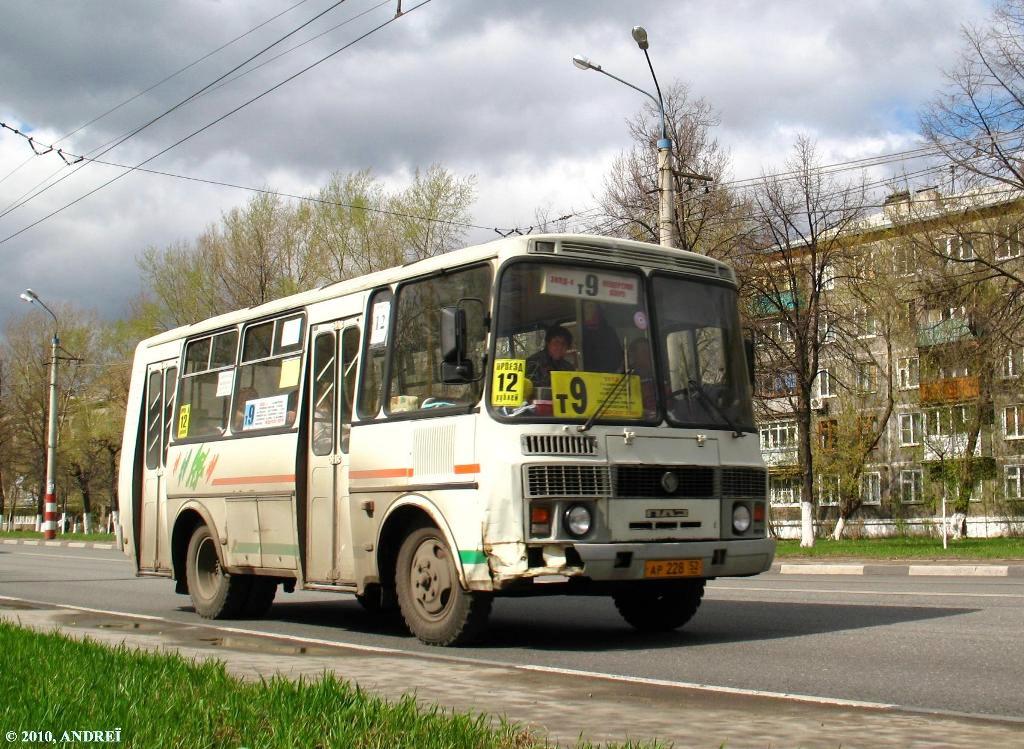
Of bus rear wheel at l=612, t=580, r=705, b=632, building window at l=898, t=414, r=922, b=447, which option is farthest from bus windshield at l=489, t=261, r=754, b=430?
building window at l=898, t=414, r=922, b=447

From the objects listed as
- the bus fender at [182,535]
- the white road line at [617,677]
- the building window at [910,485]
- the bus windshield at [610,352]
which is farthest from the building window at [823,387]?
the white road line at [617,677]

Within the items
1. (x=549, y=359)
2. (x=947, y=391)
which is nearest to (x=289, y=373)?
(x=549, y=359)

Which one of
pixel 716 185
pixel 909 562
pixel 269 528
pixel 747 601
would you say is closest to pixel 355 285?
pixel 269 528

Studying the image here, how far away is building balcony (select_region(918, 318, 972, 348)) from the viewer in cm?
3434

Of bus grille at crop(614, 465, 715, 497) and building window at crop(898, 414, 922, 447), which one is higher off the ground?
building window at crop(898, 414, 922, 447)

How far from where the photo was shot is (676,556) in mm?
9305

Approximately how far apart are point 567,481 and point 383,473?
6.08ft

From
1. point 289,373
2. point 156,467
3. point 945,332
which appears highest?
point 945,332

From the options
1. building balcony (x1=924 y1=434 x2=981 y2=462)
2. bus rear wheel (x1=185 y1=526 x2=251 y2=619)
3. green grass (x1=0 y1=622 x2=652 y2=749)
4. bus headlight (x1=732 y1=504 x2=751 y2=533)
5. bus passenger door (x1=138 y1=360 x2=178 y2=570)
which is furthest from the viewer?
building balcony (x1=924 y1=434 x2=981 y2=462)

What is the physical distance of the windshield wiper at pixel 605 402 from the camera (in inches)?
359

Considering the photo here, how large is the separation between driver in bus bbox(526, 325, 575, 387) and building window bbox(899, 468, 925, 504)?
2132 inches

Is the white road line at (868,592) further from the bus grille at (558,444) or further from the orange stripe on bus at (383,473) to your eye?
the orange stripe on bus at (383,473)

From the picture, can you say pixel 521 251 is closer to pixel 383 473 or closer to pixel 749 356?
pixel 383 473

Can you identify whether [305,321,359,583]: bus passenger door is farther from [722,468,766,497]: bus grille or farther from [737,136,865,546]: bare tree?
[737,136,865,546]: bare tree
